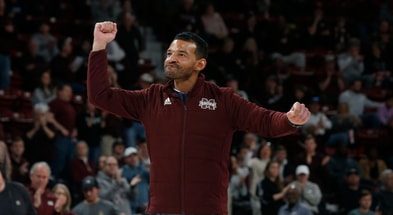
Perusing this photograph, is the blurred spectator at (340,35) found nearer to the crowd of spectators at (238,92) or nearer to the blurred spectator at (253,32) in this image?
the crowd of spectators at (238,92)

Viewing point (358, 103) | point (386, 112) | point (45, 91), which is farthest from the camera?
point (358, 103)

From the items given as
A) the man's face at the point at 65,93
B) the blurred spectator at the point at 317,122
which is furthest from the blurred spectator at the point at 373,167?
the man's face at the point at 65,93

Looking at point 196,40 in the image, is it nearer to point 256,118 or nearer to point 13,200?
point 256,118

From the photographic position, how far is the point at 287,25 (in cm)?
2078

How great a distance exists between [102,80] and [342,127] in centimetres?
1205

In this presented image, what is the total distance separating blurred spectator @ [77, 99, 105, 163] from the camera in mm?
14875

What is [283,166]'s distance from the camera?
15414 mm

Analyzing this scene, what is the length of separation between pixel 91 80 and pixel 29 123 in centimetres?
977

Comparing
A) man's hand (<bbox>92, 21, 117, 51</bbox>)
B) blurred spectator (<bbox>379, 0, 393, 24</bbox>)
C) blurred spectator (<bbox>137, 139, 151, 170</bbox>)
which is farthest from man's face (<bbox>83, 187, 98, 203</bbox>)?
blurred spectator (<bbox>379, 0, 393, 24</bbox>)

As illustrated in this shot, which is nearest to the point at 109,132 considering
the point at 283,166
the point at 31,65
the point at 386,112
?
the point at 31,65

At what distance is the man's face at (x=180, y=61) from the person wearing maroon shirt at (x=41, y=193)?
6.06 meters

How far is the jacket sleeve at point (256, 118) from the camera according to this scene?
5.65 meters

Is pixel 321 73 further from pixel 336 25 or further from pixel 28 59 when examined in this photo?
pixel 28 59

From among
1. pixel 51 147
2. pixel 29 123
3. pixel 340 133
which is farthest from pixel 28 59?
pixel 340 133
